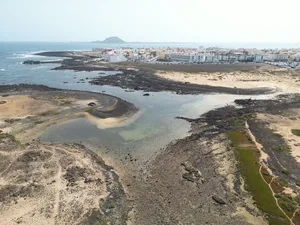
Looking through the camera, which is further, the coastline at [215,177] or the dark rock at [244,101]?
the dark rock at [244,101]

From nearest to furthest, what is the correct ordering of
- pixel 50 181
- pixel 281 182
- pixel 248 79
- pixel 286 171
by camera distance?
pixel 281 182 < pixel 50 181 < pixel 286 171 < pixel 248 79

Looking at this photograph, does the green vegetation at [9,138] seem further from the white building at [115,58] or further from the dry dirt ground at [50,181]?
the white building at [115,58]

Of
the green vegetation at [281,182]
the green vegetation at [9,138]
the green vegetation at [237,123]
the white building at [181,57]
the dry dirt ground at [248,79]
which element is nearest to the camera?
the green vegetation at [281,182]

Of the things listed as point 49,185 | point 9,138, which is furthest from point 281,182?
point 9,138

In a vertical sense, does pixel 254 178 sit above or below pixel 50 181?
above

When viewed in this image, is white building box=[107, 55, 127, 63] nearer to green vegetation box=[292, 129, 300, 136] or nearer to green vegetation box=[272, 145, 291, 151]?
green vegetation box=[292, 129, 300, 136]

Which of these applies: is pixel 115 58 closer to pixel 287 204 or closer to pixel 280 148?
pixel 280 148

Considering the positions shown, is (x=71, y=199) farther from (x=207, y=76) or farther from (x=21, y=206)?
(x=207, y=76)

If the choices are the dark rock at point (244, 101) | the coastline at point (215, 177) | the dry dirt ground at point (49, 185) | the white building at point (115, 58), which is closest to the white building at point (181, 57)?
the white building at point (115, 58)
